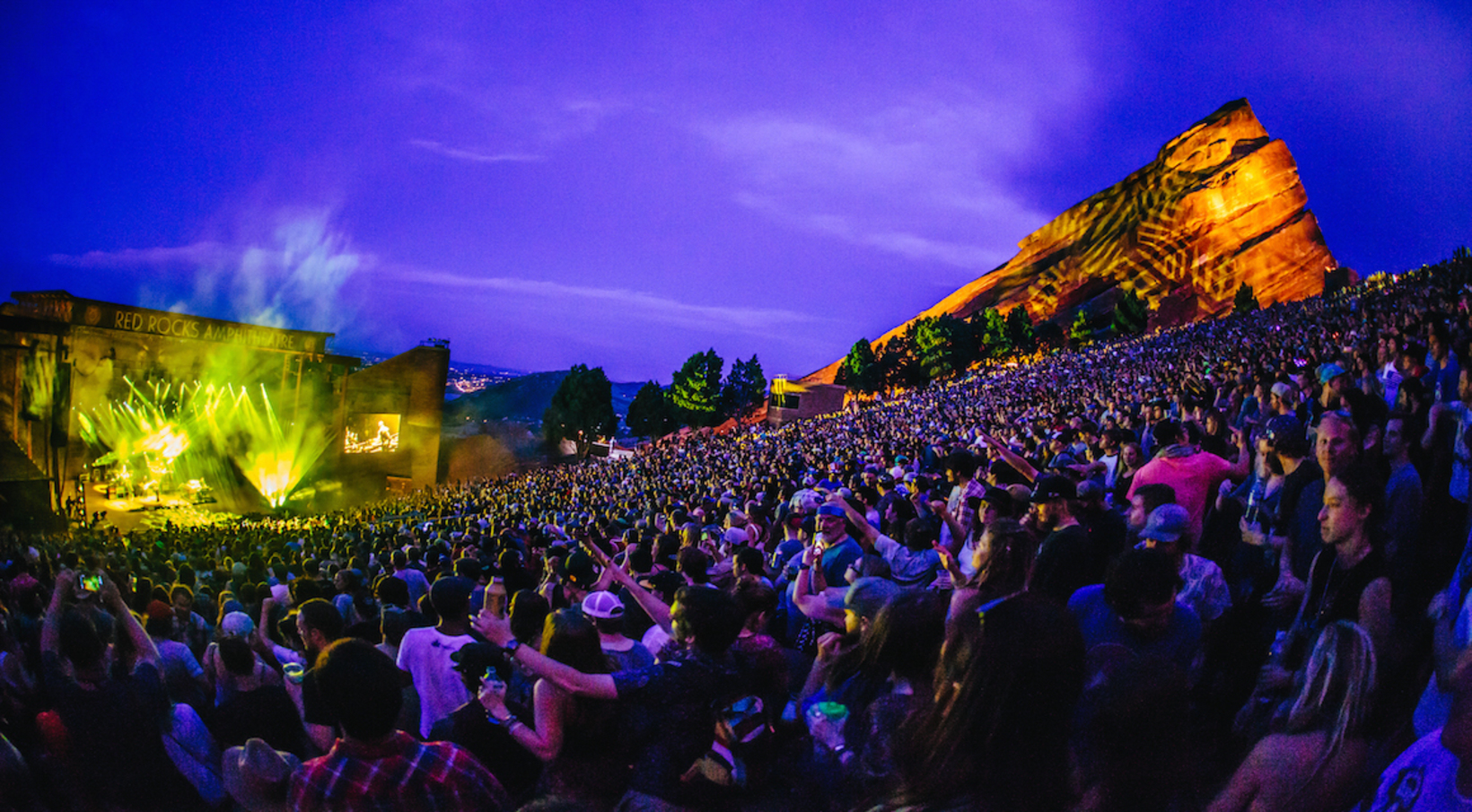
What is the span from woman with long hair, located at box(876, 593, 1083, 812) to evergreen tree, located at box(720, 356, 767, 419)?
2071cm

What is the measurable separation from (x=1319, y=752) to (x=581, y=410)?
32873mm

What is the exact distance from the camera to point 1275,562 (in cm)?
328

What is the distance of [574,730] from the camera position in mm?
2330

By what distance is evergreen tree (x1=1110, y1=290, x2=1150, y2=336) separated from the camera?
209ft

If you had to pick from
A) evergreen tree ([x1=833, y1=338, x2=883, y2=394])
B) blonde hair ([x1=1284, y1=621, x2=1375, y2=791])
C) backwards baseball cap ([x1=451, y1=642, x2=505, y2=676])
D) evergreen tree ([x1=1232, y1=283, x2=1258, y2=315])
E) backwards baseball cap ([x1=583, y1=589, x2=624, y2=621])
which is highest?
→ evergreen tree ([x1=1232, y1=283, x2=1258, y2=315])

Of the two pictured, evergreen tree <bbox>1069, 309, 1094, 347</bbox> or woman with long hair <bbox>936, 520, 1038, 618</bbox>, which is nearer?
woman with long hair <bbox>936, 520, 1038, 618</bbox>

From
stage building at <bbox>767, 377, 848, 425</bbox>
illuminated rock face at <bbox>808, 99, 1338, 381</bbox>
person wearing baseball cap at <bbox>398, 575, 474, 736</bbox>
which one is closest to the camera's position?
person wearing baseball cap at <bbox>398, 575, 474, 736</bbox>

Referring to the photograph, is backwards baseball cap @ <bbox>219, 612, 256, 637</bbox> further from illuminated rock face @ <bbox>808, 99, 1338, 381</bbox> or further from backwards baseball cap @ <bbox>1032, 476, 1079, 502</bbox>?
illuminated rock face @ <bbox>808, 99, 1338, 381</bbox>

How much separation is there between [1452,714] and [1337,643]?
1.06 feet

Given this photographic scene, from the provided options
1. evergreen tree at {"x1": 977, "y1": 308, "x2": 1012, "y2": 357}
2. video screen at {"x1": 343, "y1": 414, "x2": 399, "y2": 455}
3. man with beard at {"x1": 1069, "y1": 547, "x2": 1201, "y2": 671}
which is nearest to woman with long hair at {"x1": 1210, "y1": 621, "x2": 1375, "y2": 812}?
man with beard at {"x1": 1069, "y1": 547, "x2": 1201, "y2": 671}

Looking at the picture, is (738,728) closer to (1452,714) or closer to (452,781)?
(452,781)


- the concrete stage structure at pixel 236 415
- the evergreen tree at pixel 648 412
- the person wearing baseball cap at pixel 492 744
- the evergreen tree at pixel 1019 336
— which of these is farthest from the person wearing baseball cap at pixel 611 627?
the evergreen tree at pixel 1019 336

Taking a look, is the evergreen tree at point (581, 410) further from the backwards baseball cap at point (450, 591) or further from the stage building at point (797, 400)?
the backwards baseball cap at point (450, 591)

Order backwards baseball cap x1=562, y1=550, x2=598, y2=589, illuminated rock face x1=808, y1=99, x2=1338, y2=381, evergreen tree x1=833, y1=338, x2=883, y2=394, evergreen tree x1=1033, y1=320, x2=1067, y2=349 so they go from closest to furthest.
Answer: backwards baseball cap x1=562, y1=550, x2=598, y2=589, evergreen tree x1=833, y1=338, x2=883, y2=394, illuminated rock face x1=808, y1=99, x2=1338, y2=381, evergreen tree x1=1033, y1=320, x2=1067, y2=349
